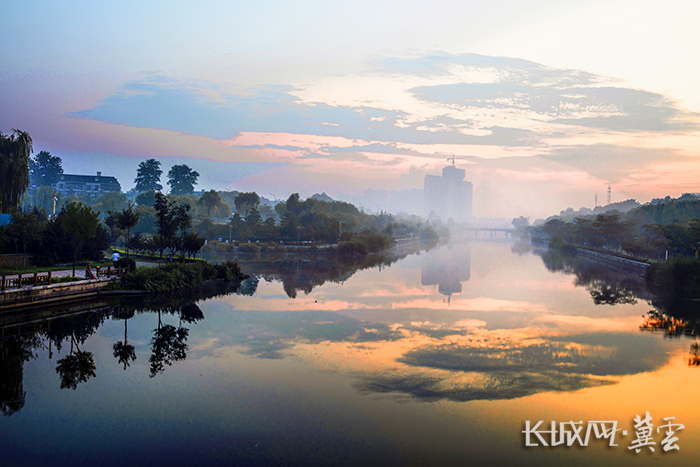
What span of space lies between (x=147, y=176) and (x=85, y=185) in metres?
47.8

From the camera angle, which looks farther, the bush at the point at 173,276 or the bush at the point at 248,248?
the bush at the point at 248,248

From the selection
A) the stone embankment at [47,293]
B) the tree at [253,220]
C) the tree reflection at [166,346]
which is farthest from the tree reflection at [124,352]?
the tree at [253,220]

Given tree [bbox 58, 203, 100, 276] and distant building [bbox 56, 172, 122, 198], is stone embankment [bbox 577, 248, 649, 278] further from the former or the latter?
distant building [bbox 56, 172, 122, 198]

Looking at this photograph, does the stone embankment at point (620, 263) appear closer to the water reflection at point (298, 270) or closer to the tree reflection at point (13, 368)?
the water reflection at point (298, 270)

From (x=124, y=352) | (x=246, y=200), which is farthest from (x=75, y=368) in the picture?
(x=246, y=200)

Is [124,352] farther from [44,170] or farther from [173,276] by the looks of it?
[44,170]

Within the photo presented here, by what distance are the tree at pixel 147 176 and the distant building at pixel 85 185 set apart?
35.8m

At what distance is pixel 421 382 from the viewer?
17000 millimetres

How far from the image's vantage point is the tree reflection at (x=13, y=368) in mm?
14305

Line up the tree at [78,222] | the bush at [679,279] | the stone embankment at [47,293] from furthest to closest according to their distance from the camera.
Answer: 1. the bush at [679,279]
2. the tree at [78,222]
3. the stone embankment at [47,293]

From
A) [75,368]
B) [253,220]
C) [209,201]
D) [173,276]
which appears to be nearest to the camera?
[75,368]

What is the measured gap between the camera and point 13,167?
136 feet

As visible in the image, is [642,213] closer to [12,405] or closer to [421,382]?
[421,382]

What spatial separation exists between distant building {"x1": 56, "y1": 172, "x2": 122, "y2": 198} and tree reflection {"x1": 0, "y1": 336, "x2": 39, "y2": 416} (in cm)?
16139
